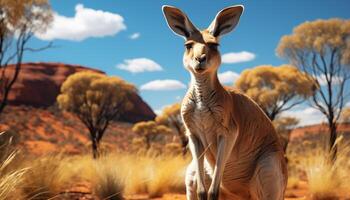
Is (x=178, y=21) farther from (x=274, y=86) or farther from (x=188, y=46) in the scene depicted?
(x=274, y=86)

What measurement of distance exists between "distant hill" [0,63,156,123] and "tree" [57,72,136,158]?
3297 cm

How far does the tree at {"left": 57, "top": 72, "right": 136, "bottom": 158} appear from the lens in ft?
101

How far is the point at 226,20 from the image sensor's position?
3.70 meters

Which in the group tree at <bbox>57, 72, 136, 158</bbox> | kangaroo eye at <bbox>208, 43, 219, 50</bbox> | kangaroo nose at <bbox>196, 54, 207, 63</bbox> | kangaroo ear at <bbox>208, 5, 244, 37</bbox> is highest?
tree at <bbox>57, 72, 136, 158</bbox>

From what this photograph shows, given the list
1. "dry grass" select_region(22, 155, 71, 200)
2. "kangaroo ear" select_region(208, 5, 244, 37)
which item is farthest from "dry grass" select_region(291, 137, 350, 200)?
"kangaroo ear" select_region(208, 5, 244, 37)

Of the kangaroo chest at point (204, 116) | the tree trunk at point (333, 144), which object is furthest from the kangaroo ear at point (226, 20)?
the tree trunk at point (333, 144)

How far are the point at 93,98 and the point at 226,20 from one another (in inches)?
1116

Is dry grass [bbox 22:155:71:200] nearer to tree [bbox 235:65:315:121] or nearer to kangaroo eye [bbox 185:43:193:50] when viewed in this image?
kangaroo eye [bbox 185:43:193:50]

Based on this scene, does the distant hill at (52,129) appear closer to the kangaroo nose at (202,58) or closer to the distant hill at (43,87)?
the distant hill at (43,87)

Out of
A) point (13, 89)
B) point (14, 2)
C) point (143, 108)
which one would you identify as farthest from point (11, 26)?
point (143, 108)

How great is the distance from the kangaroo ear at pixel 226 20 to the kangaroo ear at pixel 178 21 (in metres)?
0.17

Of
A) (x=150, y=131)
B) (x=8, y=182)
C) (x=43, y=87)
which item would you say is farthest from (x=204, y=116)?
(x=43, y=87)

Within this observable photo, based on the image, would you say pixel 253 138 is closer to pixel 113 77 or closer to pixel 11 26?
pixel 11 26

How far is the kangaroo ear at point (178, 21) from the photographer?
372 cm
